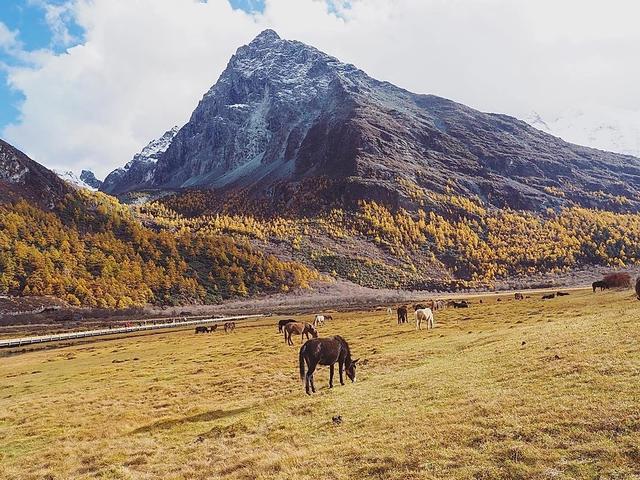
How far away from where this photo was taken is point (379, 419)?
18.5 meters

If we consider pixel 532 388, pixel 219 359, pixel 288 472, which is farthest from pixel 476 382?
pixel 219 359

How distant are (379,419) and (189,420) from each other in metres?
10.1

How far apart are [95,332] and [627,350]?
311 ft

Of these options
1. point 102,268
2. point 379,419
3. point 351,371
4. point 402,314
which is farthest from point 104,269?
point 379,419

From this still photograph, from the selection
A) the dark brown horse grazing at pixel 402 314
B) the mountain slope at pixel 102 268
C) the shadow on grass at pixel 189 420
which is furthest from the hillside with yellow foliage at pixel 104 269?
the shadow on grass at pixel 189 420

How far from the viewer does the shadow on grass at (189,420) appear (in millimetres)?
22938

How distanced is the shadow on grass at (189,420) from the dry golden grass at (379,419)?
0.12 m

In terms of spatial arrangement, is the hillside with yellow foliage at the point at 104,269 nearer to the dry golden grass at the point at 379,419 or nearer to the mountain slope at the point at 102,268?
the mountain slope at the point at 102,268

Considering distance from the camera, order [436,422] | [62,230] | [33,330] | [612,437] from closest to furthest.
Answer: [612,437]
[436,422]
[33,330]
[62,230]

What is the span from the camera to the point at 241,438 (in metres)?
19.0

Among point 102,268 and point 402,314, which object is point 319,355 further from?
point 102,268

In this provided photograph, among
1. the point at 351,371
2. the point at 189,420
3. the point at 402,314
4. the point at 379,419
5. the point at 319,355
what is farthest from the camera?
the point at 402,314

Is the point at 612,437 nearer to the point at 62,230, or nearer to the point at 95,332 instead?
the point at 95,332

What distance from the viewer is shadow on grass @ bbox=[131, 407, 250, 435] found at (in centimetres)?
2294
